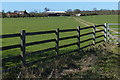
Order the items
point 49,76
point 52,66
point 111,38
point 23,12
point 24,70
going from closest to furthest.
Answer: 1. point 49,76
2. point 24,70
3. point 52,66
4. point 111,38
5. point 23,12

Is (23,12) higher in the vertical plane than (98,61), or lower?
higher

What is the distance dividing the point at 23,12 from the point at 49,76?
11431 cm

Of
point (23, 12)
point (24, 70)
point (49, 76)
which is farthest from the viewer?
point (23, 12)

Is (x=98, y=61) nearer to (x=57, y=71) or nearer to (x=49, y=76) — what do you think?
(x=57, y=71)

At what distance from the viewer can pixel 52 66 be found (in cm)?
824

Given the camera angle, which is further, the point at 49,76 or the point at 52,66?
the point at 52,66

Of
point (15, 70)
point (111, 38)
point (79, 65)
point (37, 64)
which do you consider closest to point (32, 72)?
point (15, 70)

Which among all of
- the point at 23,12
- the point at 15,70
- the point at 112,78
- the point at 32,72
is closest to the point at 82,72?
the point at 112,78

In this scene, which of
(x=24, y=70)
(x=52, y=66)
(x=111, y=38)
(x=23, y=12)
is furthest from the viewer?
(x=23, y=12)

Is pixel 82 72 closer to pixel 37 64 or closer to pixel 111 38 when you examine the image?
pixel 37 64

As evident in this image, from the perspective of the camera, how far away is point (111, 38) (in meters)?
18.0

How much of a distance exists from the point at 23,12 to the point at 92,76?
11427 centimetres

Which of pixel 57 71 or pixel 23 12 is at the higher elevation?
pixel 23 12

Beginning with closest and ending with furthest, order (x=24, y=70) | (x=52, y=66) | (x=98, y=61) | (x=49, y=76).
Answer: (x=49, y=76)
(x=24, y=70)
(x=52, y=66)
(x=98, y=61)
